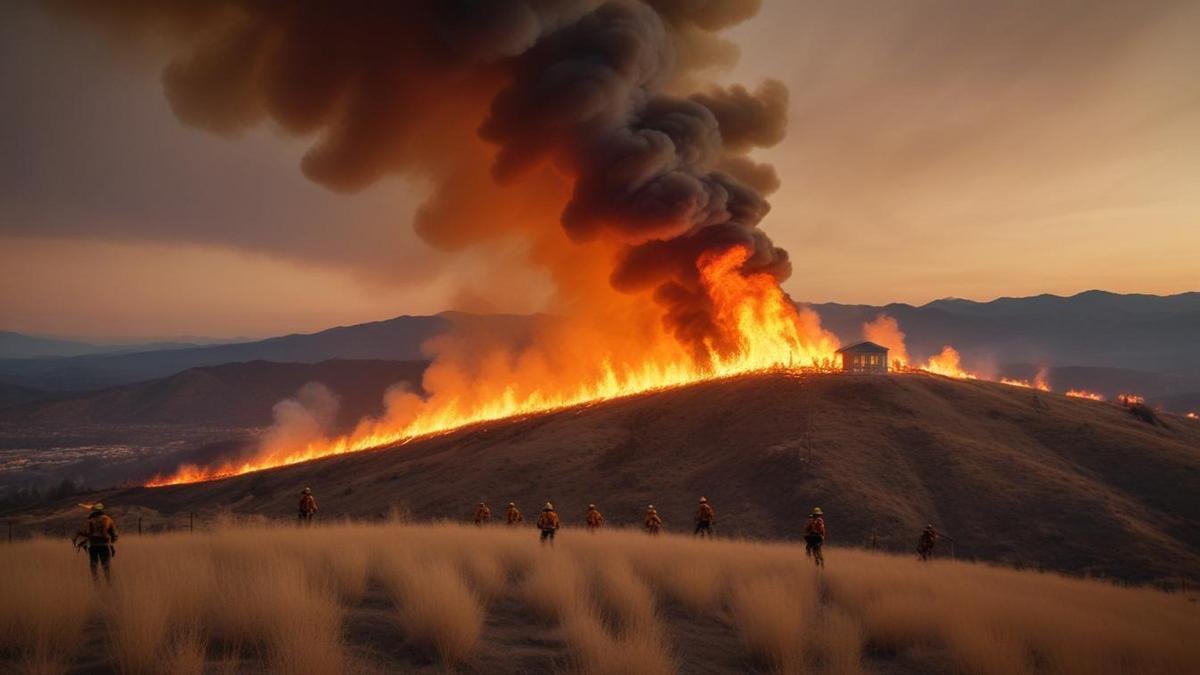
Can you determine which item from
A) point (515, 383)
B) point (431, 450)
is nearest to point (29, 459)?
point (515, 383)

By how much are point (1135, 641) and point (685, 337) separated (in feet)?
193

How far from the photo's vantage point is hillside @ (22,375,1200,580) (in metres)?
31.0

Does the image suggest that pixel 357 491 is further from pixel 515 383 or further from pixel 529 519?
pixel 515 383

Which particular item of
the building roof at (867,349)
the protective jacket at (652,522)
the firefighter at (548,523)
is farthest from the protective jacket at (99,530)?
the building roof at (867,349)

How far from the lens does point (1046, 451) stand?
132 feet

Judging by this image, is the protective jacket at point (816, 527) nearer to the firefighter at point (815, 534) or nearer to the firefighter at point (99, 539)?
the firefighter at point (815, 534)

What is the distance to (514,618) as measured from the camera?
9.62 metres

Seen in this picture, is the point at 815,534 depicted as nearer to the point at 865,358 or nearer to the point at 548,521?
the point at 548,521

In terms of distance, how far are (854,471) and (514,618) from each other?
3022 cm

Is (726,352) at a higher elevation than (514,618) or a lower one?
higher

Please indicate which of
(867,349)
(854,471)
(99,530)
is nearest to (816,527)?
(99,530)

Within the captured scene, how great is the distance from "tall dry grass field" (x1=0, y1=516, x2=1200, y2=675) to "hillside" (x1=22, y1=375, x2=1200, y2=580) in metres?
19.1

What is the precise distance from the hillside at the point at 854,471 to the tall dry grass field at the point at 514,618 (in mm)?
→ 19100

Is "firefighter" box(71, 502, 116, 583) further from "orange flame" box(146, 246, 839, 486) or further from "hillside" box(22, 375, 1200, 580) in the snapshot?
"orange flame" box(146, 246, 839, 486)
